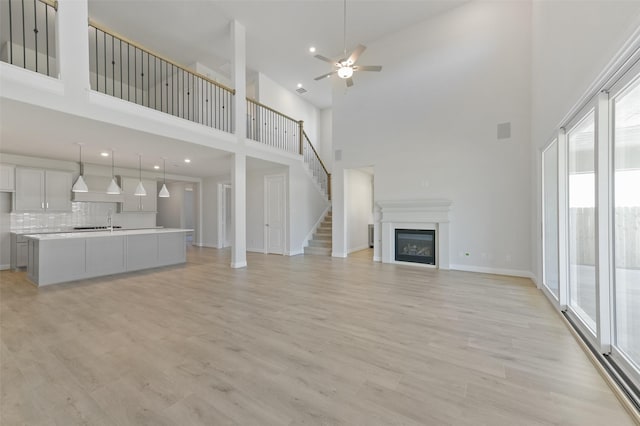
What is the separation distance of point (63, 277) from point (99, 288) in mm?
1076

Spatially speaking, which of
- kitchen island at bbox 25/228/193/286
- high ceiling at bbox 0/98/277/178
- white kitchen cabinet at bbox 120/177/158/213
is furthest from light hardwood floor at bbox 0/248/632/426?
white kitchen cabinet at bbox 120/177/158/213

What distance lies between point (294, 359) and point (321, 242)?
5975 mm

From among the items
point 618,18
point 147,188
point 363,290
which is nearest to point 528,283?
point 363,290

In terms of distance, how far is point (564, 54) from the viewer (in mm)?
2928

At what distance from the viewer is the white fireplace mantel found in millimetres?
5754

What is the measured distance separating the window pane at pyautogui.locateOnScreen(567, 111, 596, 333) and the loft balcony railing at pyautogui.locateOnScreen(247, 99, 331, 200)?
6.04 meters

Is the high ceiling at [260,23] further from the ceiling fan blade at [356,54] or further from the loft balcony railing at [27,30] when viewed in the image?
the ceiling fan blade at [356,54]

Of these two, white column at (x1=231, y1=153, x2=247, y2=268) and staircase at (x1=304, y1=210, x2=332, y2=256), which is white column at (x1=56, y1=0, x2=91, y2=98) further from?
staircase at (x1=304, y1=210, x2=332, y2=256)

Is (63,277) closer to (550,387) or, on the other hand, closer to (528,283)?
(550,387)

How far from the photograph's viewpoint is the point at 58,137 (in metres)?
4.65

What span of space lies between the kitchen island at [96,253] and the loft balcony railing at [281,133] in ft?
11.9

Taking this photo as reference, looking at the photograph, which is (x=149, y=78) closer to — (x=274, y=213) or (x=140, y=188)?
(x=140, y=188)

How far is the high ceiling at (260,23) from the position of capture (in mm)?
5594

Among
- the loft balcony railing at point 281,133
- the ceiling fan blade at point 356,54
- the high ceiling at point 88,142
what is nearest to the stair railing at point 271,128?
the loft balcony railing at point 281,133
